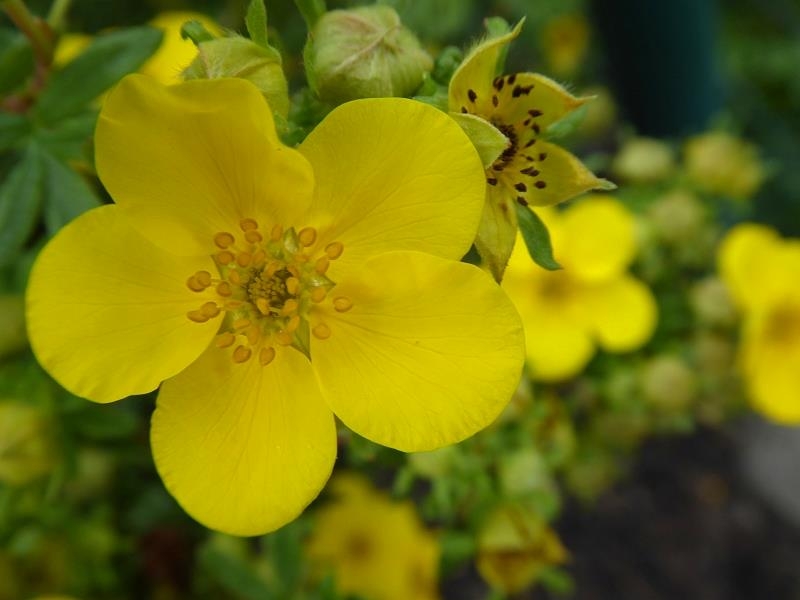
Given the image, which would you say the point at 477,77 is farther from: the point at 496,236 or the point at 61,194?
the point at 61,194

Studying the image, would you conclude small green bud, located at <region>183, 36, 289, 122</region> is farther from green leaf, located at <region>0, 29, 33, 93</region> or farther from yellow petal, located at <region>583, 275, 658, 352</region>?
yellow petal, located at <region>583, 275, 658, 352</region>

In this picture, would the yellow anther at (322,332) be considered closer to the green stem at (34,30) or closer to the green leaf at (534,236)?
the green leaf at (534,236)

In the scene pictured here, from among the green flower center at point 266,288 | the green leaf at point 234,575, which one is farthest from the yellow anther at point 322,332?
the green leaf at point 234,575

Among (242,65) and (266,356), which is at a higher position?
(242,65)

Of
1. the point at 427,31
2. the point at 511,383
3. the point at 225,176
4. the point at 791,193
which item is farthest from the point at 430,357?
the point at 791,193

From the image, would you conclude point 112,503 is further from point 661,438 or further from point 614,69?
point 661,438

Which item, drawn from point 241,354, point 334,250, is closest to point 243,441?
point 241,354
